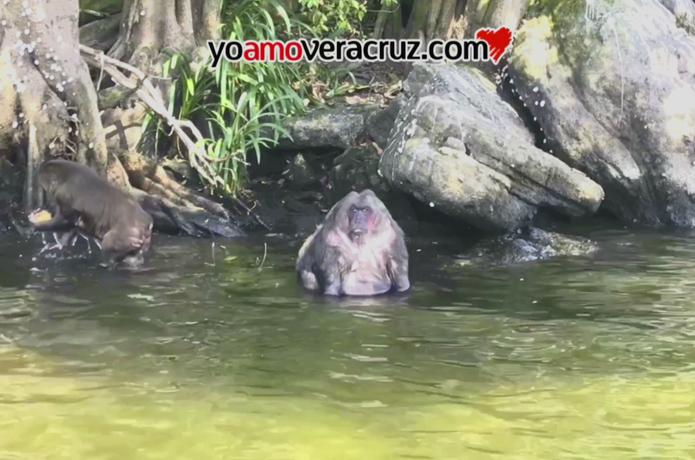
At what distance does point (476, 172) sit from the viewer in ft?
27.7

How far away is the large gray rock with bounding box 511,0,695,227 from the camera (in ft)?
31.7

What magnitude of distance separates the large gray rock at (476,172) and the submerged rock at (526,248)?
20 cm

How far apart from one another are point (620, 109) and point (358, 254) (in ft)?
13.7

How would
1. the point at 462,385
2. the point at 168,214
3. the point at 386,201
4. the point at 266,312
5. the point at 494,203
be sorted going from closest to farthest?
the point at 462,385
the point at 266,312
the point at 494,203
the point at 168,214
the point at 386,201

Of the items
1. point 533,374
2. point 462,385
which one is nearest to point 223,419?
point 462,385

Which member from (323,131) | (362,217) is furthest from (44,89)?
(362,217)

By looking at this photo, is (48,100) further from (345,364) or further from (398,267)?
(345,364)

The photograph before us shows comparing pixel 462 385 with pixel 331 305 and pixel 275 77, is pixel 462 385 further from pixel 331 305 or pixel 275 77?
pixel 275 77

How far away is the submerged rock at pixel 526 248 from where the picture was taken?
8.05m

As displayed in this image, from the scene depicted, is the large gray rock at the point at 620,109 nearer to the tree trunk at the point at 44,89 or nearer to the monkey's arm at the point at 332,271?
the monkey's arm at the point at 332,271

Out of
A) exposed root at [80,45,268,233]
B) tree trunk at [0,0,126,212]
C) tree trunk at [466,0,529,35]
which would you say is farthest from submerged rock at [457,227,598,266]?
tree trunk at [0,0,126,212]

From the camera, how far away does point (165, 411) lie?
14.5 ft

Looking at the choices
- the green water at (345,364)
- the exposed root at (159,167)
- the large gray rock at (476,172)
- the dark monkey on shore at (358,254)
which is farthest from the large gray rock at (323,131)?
the dark monkey on shore at (358,254)

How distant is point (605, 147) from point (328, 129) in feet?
9.27
